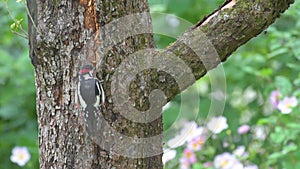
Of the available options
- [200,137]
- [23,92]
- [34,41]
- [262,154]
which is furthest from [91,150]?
[23,92]

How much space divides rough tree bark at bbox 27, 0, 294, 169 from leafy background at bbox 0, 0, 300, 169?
92cm

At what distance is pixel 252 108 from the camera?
2801mm

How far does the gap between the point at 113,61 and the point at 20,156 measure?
1385 mm

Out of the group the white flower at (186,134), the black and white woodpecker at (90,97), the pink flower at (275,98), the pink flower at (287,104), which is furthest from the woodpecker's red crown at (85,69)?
the pink flower at (275,98)

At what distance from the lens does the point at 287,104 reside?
7.10 ft

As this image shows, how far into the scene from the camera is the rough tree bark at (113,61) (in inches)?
48.6

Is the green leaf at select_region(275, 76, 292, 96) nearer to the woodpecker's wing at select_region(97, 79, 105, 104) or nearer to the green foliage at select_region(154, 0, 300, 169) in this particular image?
the green foliage at select_region(154, 0, 300, 169)

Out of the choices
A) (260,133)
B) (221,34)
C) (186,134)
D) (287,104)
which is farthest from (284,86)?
(221,34)

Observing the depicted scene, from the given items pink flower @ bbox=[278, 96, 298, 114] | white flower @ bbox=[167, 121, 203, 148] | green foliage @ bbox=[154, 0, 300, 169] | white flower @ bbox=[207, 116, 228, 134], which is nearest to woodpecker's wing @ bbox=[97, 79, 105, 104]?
white flower @ bbox=[167, 121, 203, 148]

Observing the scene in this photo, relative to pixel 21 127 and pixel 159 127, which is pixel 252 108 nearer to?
pixel 21 127

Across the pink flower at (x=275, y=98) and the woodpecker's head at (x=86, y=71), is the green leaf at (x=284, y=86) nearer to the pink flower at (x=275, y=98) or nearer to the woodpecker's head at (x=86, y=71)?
the pink flower at (x=275, y=98)

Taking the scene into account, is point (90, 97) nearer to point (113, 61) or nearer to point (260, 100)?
point (113, 61)

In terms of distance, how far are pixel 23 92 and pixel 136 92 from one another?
5.17 feet

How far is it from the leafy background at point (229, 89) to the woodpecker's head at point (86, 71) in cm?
104
